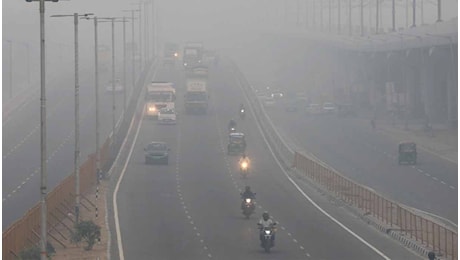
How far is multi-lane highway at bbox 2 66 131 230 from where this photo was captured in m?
78.8

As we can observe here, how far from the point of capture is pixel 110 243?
53.6 m

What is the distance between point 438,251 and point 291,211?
1826 cm

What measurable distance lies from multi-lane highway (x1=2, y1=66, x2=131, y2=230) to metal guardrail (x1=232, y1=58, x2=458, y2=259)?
13.8 meters

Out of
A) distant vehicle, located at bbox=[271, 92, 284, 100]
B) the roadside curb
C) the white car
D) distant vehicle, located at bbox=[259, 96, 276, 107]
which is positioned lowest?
the roadside curb

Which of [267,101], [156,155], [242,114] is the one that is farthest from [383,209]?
[267,101]

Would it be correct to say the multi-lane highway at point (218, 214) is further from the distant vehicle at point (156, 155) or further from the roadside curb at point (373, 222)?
the distant vehicle at point (156, 155)

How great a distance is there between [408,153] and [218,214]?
36.0 m

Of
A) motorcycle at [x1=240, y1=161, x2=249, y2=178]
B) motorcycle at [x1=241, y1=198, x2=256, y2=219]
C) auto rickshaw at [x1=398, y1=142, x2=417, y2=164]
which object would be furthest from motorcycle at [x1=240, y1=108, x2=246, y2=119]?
motorcycle at [x1=241, y1=198, x2=256, y2=219]

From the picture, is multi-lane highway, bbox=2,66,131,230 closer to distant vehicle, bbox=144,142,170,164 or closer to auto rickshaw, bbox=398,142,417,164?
distant vehicle, bbox=144,142,170,164

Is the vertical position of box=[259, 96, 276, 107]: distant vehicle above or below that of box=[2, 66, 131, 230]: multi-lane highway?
above

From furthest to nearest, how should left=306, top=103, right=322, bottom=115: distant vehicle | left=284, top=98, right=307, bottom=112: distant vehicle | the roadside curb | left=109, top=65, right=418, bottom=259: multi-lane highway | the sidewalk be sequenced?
left=284, top=98, right=307, bottom=112: distant vehicle < left=306, top=103, right=322, bottom=115: distant vehicle < the sidewalk < the roadside curb < left=109, top=65, right=418, bottom=259: multi-lane highway

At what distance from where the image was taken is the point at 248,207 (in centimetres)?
6306

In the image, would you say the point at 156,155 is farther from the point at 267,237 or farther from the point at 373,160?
the point at 267,237

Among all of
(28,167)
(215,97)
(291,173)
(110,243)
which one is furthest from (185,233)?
(215,97)
